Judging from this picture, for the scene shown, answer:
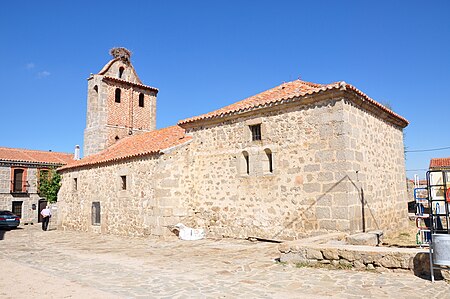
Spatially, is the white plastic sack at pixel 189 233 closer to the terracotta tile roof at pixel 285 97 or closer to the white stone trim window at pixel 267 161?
the white stone trim window at pixel 267 161

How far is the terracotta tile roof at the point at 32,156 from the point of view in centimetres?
2830

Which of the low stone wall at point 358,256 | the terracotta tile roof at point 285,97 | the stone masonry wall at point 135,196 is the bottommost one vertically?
the low stone wall at point 358,256

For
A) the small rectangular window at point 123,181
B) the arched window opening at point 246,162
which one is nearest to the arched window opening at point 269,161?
the arched window opening at point 246,162

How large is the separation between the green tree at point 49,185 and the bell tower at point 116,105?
8866 millimetres

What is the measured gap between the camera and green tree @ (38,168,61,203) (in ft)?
90.2

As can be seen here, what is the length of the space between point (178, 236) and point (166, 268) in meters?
4.77

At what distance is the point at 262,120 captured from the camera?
10.4m

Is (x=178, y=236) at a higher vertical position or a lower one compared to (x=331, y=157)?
lower

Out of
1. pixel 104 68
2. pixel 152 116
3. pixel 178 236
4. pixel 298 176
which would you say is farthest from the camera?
pixel 152 116

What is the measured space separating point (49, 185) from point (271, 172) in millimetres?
23482

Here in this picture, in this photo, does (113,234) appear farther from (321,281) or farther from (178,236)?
(321,281)

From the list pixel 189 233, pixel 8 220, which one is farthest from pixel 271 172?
pixel 8 220

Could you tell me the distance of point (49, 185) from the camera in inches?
1109

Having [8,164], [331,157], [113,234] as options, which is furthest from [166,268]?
[8,164]
